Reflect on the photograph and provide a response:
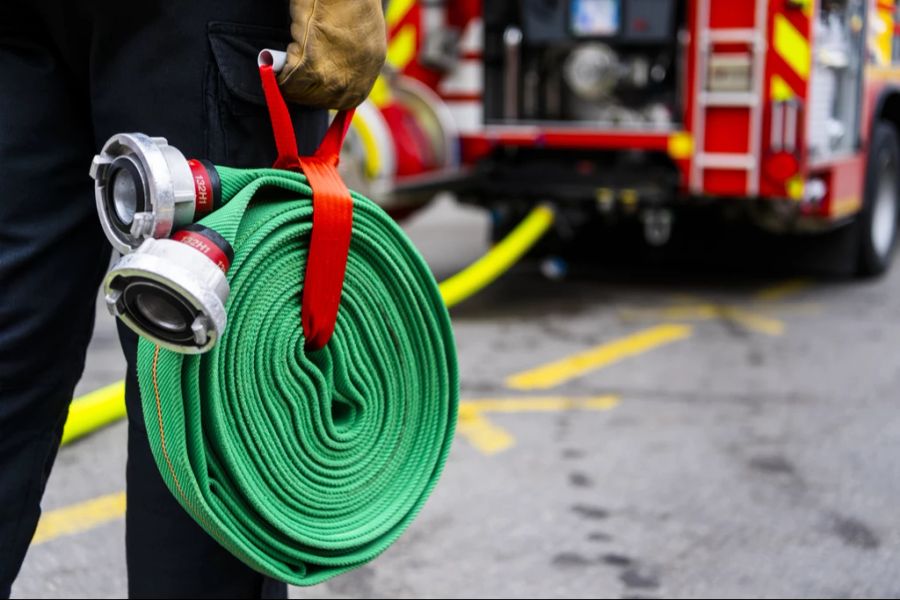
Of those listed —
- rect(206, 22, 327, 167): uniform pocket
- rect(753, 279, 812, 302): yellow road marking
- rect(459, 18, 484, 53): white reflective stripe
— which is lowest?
rect(753, 279, 812, 302): yellow road marking

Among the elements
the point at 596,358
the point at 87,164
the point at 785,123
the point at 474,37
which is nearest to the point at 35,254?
the point at 87,164

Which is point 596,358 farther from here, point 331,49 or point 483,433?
point 331,49

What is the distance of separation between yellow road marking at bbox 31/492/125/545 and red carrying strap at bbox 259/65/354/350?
148cm

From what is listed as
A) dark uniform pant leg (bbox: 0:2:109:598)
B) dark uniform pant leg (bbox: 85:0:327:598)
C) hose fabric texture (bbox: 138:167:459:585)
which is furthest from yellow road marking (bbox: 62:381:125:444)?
dark uniform pant leg (bbox: 85:0:327:598)

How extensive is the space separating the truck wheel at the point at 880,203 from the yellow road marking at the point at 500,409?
2.83m

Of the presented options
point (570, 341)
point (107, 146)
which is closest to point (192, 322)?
point (107, 146)

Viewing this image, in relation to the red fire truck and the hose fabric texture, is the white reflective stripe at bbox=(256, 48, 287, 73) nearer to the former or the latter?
the hose fabric texture

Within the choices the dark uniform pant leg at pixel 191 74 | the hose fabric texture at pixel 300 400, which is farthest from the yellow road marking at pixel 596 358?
the dark uniform pant leg at pixel 191 74

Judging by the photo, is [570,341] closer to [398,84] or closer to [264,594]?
[398,84]

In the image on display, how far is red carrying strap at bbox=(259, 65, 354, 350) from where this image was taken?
1529 millimetres

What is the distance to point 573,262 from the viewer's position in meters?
7.00

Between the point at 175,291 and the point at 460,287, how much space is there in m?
4.08

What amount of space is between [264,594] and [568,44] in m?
4.79

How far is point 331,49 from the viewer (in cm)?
151
